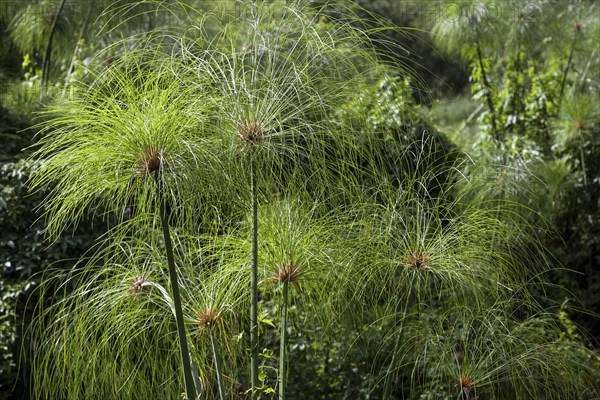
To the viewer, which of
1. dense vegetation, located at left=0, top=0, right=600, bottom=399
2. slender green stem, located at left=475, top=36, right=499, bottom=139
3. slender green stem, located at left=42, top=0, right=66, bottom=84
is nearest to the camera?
dense vegetation, located at left=0, top=0, right=600, bottom=399

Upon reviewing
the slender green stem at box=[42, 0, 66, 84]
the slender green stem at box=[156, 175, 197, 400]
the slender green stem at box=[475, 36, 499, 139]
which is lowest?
the slender green stem at box=[156, 175, 197, 400]

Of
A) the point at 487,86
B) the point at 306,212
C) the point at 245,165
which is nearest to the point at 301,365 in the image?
the point at 306,212

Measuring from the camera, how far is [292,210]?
3.16 meters

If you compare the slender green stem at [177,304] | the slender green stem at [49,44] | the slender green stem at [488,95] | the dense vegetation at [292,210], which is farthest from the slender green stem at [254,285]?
the slender green stem at [488,95]

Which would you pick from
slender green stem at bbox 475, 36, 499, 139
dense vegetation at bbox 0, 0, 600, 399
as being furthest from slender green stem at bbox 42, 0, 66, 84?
slender green stem at bbox 475, 36, 499, 139

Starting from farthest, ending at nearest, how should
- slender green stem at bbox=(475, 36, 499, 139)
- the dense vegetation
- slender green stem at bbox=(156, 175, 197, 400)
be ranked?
slender green stem at bbox=(475, 36, 499, 139), the dense vegetation, slender green stem at bbox=(156, 175, 197, 400)

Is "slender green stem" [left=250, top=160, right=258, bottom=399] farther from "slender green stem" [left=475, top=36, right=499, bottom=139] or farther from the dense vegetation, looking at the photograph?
"slender green stem" [left=475, top=36, right=499, bottom=139]

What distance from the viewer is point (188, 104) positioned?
261cm

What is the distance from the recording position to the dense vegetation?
2.53 meters

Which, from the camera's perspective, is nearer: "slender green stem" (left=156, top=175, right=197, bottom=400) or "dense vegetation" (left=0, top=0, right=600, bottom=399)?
"slender green stem" (left=156, top=175, right=197, bottom=400)

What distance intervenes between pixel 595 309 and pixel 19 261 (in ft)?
14.6

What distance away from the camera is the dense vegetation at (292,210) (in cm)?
253

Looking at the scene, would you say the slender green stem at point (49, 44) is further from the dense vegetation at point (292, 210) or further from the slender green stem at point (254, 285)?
the slender green stem at point (254, 285)

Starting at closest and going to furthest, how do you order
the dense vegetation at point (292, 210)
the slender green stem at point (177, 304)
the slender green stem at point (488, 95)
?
the slender green stem at point (177, 304), the dense vegetation at point (292, 210), the slender green stem at point (488, 95)
